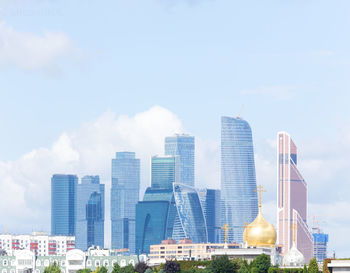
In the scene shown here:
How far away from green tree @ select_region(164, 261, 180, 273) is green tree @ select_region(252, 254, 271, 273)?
9.08m

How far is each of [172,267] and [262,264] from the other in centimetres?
1073

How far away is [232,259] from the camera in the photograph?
425 feet

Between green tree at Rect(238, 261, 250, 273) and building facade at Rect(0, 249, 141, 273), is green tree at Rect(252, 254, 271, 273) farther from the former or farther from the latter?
building facade at Rect(0, 249, 141, 273)

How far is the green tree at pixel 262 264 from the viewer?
120m

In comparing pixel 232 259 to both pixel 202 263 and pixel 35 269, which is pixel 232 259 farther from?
pixel 35 269

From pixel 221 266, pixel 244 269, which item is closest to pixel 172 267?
pixel 221 266

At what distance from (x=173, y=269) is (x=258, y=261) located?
32.5ft

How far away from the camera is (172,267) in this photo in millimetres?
125438

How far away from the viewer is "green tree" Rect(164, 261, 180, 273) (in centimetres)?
12494

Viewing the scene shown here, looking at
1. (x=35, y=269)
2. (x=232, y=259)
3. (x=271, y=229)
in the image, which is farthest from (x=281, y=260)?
(x=35, y=269)

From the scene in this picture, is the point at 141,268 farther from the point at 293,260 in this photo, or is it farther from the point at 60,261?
the point at 60,261

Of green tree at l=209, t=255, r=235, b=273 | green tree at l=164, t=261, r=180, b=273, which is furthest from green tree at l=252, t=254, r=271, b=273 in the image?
green tree at l=164, t=261, r=180, b=273

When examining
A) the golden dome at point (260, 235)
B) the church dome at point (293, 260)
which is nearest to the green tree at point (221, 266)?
the golden dome at point (260, 235)

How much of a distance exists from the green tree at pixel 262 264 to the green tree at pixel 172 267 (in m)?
9.08
